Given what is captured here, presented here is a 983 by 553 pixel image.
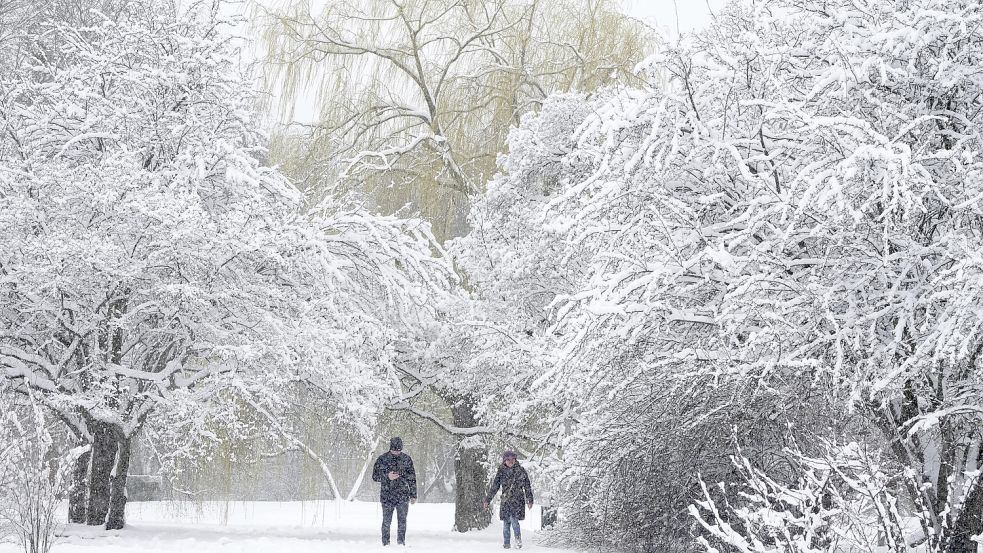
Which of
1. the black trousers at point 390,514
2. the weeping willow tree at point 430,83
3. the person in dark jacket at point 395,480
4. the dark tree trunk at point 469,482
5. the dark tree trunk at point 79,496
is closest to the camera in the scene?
the person in dark jacket at point 395,480

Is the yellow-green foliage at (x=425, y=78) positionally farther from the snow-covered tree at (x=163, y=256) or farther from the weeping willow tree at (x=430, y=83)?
the snow-covered tree at (x=163, y=256)

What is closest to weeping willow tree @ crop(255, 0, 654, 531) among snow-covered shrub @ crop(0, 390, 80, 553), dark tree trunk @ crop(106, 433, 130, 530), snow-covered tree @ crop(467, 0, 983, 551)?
dark tree trunk @ crop(106, 433, 130, 530)

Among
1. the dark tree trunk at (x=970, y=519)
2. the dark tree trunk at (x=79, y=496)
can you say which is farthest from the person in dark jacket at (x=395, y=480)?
the dark tree trunk at (x=970, y=519)

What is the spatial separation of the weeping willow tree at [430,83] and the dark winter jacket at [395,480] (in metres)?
4.69

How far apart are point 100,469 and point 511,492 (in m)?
5.60

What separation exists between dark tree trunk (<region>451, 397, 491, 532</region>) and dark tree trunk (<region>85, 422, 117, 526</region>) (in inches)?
221

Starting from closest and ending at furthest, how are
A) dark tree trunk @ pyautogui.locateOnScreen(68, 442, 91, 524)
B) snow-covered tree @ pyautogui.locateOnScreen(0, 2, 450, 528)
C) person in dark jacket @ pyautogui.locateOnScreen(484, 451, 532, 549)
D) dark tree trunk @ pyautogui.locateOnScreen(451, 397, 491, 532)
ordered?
snow-covered tree @ pyautogui.locateOnScreen(0, 2, 450, 528) → person in dark jacket @ pyautogui.locateOnScreen(484, 451, 532, 549) → dark tree trunk @ pyautogui.locateOnScreen(68, 442, 91, 524) → dark tree trunk @ pyautogui.locateOnScreen(451, 397, 491, 532)

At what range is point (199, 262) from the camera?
43.0ft

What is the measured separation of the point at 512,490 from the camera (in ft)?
45.2

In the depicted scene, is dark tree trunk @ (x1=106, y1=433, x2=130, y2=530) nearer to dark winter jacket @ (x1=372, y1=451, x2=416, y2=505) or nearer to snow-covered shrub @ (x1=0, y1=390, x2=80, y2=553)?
dark winter jacket @ (x1=372, y1=451, x2=416, y2=505)

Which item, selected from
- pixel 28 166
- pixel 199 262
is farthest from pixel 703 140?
pixel 28 166

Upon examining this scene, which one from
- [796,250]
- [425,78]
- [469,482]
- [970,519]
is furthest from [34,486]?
[425,78]

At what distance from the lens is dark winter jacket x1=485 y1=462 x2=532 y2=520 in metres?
13.8

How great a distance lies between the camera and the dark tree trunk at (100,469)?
14156 mm
